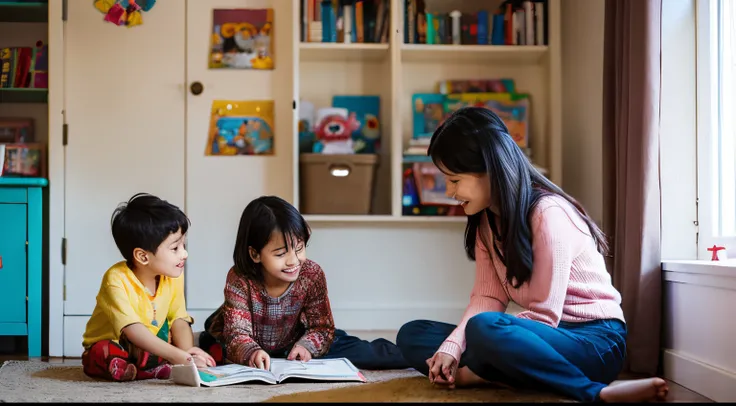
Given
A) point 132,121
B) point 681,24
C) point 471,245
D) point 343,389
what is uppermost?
point 681,24

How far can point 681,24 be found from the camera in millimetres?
2375

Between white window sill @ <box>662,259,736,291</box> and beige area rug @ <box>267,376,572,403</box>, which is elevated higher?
white window sill @ <box>662,259,736,291</box>

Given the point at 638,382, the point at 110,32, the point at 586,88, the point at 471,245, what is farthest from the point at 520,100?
the point at 638,382

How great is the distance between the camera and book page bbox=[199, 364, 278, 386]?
1.85 meters

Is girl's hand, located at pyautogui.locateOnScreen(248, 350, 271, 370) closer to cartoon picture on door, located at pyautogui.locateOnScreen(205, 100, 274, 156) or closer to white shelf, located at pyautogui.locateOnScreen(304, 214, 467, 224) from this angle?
white shelf, located at pyautogui.locateOnScreen(304, 214, 467, 224)

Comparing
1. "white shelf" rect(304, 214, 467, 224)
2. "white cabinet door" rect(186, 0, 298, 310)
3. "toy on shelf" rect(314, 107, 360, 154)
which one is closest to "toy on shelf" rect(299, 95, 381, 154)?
"toy on shelf" rect(314, 107, 360, 154)

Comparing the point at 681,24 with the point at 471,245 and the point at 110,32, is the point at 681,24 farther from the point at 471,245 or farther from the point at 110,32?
the point at 110,32

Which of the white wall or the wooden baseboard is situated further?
the white wall

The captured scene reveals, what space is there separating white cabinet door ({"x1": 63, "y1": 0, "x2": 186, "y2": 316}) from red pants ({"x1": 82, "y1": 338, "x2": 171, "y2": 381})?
991 mm

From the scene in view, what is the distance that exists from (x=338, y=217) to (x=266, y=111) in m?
0.47

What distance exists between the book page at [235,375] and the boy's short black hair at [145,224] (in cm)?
38

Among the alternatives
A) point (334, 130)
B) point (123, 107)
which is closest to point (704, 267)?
point (334, 130)

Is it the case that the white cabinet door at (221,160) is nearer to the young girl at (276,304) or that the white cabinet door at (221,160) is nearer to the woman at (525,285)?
the young girl at (276,304)

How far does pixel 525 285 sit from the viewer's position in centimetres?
175
